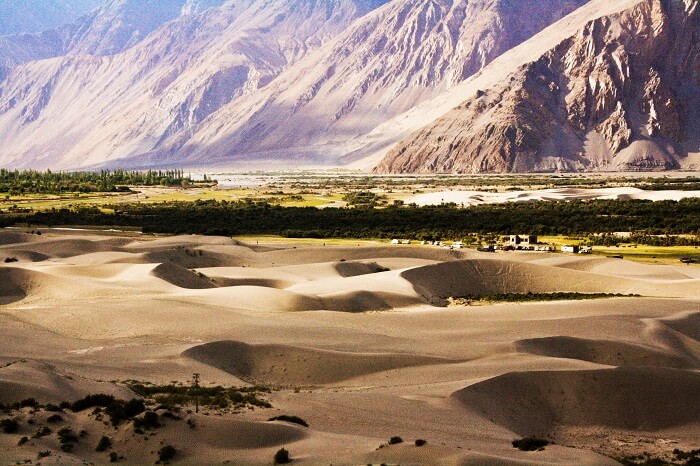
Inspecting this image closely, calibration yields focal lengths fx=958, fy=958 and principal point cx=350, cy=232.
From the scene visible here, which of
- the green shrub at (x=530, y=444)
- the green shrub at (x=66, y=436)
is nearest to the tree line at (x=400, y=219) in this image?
the green shrub at (x=530, y=444)

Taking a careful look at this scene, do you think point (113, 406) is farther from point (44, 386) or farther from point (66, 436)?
point (44, 386)

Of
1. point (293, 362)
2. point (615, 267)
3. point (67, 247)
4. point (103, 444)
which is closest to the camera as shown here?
point (103, 444)

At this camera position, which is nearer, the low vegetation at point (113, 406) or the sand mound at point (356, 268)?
the low vegetation at point (113, 406)

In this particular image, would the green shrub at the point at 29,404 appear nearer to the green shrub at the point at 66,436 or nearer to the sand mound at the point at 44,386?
the sand mound at the point at 44,386

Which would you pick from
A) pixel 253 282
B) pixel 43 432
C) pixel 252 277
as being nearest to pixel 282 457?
pixel 43 432

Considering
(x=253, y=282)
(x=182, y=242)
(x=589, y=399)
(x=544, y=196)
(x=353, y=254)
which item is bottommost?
(x=589, y=399)

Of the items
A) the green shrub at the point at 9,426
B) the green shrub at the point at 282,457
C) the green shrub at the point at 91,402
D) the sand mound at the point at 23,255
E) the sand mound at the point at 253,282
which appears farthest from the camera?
the sand mound at the point at 23,255

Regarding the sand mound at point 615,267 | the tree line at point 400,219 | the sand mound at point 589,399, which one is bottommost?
the sand mound at point 589,399

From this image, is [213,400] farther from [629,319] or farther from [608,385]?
[629,319]

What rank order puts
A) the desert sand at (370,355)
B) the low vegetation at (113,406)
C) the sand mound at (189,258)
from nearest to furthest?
the low vegetation at (113,406) → the desert sand at (370,355) → the sand mound at (189,258)
